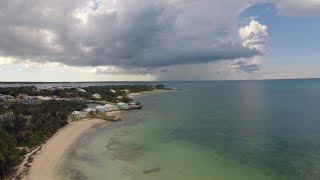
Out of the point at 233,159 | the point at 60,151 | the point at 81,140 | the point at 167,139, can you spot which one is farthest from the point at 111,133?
the point at 233,159

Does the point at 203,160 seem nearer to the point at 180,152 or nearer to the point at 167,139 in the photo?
the point at 180,152

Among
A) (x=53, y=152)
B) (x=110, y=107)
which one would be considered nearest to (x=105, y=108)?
(x=110, y=107)

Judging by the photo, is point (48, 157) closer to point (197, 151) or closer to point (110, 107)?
point (197, 151)

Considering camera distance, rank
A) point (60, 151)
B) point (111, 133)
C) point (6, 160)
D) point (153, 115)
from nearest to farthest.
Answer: point (6, 160) < point (60, 151) < point (111, 133) < point (153, 115)

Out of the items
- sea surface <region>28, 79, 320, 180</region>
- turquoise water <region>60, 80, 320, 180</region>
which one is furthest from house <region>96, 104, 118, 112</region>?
turquoise water <region>60, 80, 320, 180</region>

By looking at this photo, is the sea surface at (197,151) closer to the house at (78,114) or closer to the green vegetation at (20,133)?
the green vegetation at (20,133)

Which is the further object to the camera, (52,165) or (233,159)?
(233,159)

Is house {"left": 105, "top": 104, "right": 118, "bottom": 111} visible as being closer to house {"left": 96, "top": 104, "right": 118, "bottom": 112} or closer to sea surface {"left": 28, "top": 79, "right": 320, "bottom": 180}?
house {"left": 96, "top": 104, "right": 118, "bottom": 112}

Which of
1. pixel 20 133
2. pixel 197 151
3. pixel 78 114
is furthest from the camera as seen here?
pixel 78 114

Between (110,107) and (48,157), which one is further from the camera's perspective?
(110,107)
